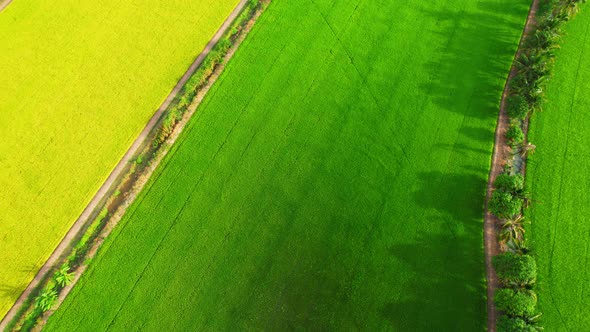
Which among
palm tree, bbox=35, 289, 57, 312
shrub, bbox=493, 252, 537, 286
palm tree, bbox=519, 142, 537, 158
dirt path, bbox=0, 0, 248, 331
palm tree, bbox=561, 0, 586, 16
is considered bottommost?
palm tree, bbox=35, 289, 57, 312

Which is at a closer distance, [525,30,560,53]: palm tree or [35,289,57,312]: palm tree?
[35,289,57,312]: palm tree

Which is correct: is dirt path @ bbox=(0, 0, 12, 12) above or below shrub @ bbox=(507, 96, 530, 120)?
below

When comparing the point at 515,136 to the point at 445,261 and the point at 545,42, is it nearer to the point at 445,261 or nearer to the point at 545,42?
the point at 545,42

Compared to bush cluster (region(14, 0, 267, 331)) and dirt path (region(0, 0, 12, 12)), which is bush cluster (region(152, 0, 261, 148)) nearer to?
bush cluster (region(14, 0, 267, 331))

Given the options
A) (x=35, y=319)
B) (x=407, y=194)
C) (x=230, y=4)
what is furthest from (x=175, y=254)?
(x=230, y=4)

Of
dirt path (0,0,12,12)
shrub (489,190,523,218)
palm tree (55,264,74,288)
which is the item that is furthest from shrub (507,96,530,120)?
dirt path (0,0,12,12)

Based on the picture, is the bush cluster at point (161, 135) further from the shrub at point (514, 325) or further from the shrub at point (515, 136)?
the shrub at point (514, 325)
